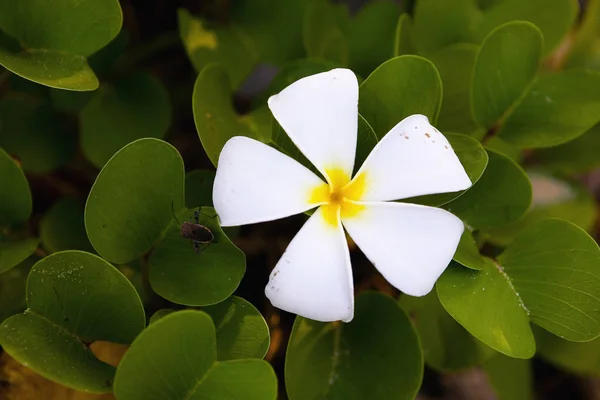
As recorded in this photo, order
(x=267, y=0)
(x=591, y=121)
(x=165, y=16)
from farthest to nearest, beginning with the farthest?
(x=165, y=16) → (x=267, y=0) → (x=591, y=121)

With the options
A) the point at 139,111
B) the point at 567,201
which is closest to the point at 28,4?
the point at 139,111

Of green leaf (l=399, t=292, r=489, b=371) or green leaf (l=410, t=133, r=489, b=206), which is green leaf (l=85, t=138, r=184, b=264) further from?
green leaf (l=399, t=292, r=489, b=371)

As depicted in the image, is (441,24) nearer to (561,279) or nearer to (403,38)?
(403,38)

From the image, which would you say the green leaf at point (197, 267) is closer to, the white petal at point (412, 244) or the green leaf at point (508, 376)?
the white petal at point (412, 244)

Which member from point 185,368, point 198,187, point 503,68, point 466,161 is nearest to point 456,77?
point 503,68

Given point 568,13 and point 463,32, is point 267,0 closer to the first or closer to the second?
point 463,32

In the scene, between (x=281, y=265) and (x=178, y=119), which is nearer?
(x=281, y=265)

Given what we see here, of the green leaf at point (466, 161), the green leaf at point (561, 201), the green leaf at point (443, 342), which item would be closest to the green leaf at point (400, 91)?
the green leaf at point (466, 161)
